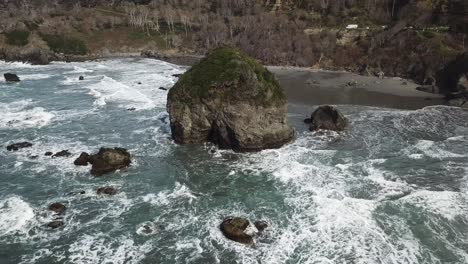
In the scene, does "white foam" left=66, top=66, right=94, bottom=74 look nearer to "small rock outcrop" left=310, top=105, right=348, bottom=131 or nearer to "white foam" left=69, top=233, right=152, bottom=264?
"small rock outcrop" left=310, top=105, right=348, bottom=131

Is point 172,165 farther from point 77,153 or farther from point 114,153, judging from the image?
point 77,153

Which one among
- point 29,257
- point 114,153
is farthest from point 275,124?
A: point 29,257

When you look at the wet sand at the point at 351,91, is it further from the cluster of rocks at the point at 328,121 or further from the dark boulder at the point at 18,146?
the dark boulder at the point at 18,146

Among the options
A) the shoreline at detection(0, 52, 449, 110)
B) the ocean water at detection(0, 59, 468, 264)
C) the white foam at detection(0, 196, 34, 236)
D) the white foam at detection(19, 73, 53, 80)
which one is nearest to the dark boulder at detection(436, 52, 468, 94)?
the shoreline at detection(0, 52, 449, 110)

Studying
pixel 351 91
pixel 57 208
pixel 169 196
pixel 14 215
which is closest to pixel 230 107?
pixel 169 196

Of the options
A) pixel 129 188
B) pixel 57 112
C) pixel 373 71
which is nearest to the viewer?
pixel 129 188

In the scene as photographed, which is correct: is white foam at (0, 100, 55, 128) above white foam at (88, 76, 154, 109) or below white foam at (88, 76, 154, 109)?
below

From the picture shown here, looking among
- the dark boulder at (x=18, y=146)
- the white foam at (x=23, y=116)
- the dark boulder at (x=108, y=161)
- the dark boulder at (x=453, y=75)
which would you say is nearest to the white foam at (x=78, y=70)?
the white foam at (x=23, y=116)
